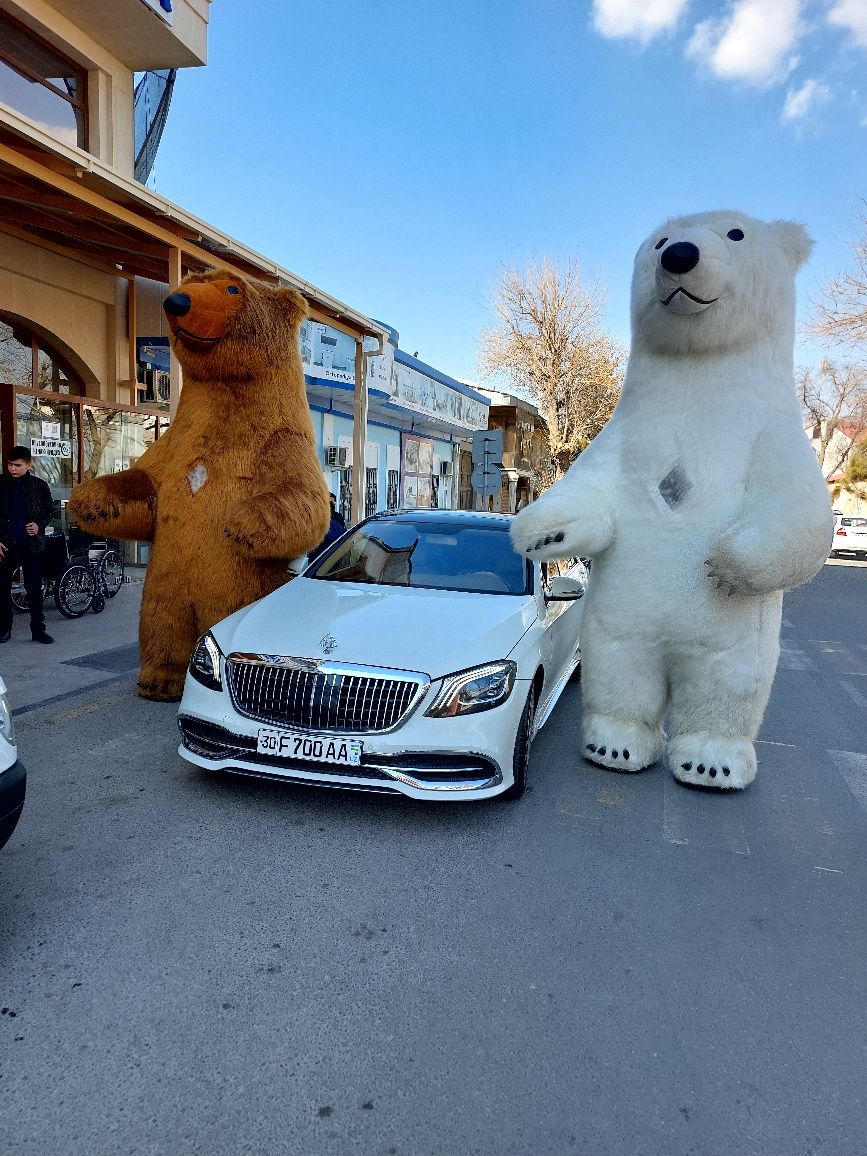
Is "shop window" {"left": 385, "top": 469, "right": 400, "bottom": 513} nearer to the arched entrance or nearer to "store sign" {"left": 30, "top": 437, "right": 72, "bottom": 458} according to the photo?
the arched entrance

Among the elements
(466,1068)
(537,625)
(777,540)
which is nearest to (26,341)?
(537,625)

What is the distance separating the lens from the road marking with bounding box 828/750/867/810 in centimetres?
443

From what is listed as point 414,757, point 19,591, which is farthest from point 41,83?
point 414,757

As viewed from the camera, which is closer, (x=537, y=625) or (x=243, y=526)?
(x=537, y=625)

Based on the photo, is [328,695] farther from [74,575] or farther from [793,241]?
[74,575]

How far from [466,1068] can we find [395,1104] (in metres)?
0.23

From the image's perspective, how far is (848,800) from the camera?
4.30 metres

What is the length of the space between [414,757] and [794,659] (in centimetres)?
625

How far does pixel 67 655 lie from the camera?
702cm

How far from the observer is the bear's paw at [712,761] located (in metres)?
4.09

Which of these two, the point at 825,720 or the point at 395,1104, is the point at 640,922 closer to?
the point at 395,1104

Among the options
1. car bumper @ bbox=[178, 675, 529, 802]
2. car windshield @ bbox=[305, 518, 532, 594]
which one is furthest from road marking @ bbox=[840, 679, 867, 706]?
car bumper @ bbox=[178, 675, 529, 802]

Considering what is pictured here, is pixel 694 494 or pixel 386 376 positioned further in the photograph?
pixel 386 376

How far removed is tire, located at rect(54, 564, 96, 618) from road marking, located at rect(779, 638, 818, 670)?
7503mm
